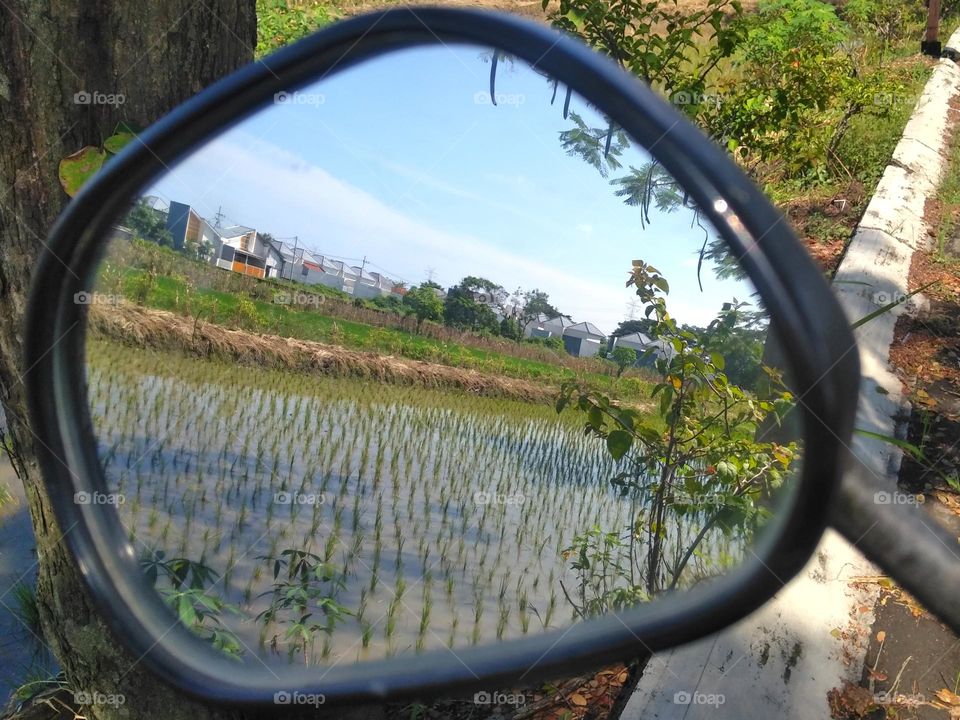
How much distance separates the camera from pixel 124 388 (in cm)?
167

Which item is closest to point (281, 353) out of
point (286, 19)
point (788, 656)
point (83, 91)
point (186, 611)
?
point (186, 611)

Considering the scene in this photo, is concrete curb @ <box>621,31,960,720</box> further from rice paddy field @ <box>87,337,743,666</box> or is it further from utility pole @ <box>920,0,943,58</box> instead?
utility pole @ <box>920,0,943,58</box>

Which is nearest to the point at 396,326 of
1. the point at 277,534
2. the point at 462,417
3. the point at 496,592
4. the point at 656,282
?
the point at 462,417

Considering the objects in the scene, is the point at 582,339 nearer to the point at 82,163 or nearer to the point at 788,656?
the point at 82,163

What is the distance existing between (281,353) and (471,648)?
59cm

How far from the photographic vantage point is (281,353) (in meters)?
1.37

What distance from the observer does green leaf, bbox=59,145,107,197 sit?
6.39 feet

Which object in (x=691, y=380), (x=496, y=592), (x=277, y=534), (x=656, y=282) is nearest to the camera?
(x=656, y=282)

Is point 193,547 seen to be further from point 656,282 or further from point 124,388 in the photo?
point 656,282

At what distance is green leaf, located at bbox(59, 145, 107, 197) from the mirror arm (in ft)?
6.18

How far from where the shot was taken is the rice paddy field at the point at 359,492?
1.41m

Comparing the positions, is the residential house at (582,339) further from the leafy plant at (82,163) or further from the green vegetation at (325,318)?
the leafy plant at (82,163)

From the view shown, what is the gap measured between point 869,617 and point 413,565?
64.6 inches

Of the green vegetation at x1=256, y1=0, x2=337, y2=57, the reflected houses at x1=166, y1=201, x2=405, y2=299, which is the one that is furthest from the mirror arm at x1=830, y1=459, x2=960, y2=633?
the green vegetation at x1=256, y1=0, x2=337, y2=57
